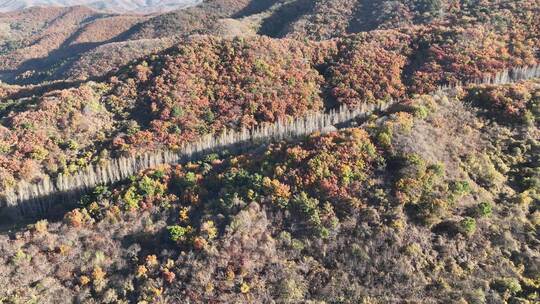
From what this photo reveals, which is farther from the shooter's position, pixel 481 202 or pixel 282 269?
pixel 481 202

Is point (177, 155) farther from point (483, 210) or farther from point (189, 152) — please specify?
point (483, 210)

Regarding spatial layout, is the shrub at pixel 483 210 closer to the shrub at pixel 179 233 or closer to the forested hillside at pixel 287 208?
the forested hillside at pixel 287 208

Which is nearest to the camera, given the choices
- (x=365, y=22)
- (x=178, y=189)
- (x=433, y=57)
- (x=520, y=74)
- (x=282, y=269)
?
(x=282, y=269)

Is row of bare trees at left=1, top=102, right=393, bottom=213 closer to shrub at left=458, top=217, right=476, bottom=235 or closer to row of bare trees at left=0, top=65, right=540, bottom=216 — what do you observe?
row of bare trees at left=0, top=65, right=540, bottom=216

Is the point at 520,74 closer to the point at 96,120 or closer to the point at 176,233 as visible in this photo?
the point at 176,233

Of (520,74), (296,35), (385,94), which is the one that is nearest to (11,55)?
(296,35)

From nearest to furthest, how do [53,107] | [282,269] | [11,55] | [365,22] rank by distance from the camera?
[282,269] → [53,107] → [365,22] → [11,55]

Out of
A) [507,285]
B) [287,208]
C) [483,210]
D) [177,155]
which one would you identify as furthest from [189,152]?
[507,285]

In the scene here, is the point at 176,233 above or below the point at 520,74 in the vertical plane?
below

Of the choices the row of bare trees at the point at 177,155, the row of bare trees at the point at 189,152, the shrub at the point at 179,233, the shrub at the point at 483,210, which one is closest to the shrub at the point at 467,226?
the shrub at the point at 483,210
